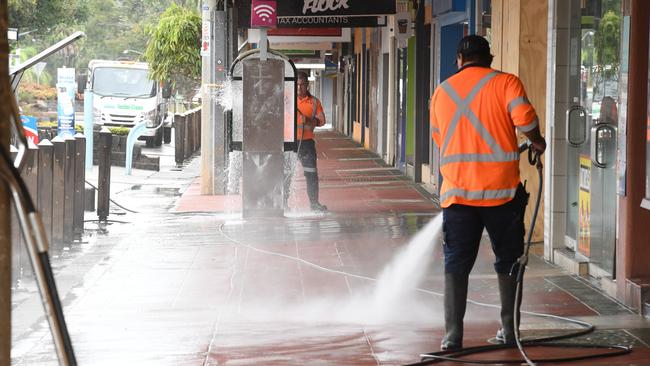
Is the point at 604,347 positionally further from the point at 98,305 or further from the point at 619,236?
the point at 98,305

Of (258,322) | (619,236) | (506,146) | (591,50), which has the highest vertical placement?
(591,50)

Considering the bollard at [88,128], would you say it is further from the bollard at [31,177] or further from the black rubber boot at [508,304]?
the black rubber boot at [508,304]

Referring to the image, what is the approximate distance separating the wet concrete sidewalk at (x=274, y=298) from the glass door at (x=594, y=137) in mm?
417

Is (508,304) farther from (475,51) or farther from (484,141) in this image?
(475,51)

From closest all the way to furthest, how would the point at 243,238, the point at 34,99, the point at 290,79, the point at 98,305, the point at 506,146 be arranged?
the point at 506,146, the point at 98,305, the point at 243,238, the point at 290,79, the point at 34,99

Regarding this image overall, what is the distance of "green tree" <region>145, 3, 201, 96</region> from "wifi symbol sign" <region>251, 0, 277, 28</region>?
842 inches

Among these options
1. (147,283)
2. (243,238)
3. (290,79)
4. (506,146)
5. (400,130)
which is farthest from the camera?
(400,130)

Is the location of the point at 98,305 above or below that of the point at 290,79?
below

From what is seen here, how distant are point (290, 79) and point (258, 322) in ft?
22.8

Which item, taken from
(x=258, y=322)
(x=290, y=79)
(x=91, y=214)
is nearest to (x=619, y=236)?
(x=258, y=322)

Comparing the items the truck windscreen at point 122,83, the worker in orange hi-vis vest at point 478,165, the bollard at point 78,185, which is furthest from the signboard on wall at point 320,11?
the truck windscreen at point 122,83

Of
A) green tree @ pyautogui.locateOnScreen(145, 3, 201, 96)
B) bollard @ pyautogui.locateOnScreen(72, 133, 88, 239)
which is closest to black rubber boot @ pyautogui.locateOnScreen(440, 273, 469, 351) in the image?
bollard @ pyautogui.locateOnScreen(72, 133, 88, 239)

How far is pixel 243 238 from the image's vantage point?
41.3 feet

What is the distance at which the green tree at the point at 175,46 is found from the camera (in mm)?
35844
